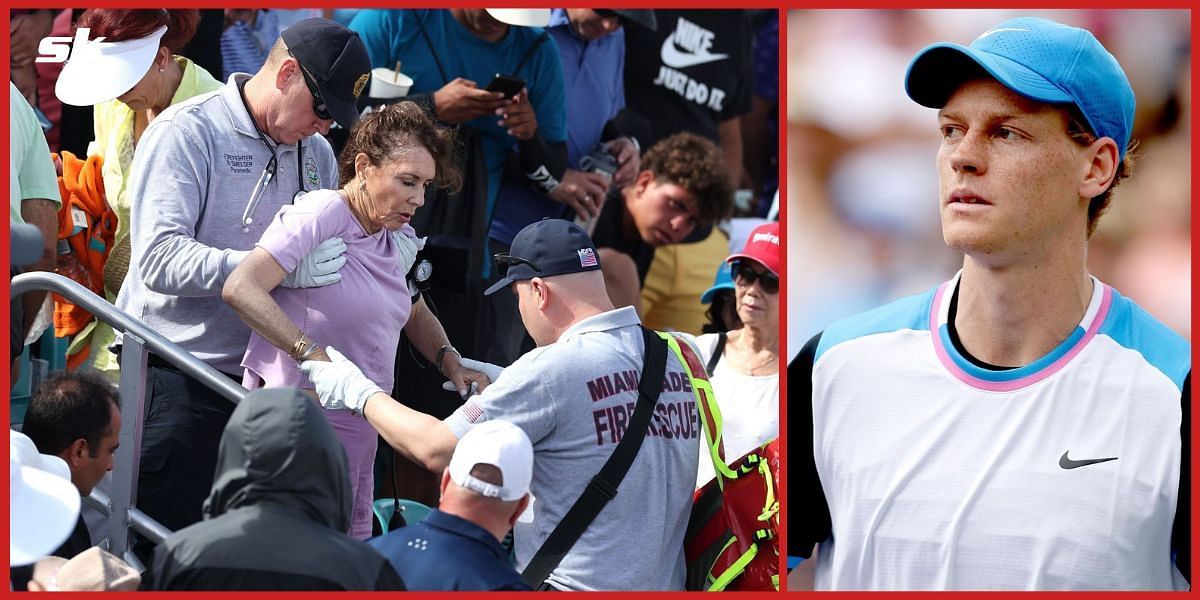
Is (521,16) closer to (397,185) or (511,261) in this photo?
(397,185)

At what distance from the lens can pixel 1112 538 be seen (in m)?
3.36

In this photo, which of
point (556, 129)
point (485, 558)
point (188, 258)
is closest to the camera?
point (485, 558)

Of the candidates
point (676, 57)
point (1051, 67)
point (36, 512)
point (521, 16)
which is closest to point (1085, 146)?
point (1051, 67)

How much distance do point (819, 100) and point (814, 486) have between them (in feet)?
3.86

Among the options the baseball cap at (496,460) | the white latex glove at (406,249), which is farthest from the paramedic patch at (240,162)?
the baseball cap at (496,460)

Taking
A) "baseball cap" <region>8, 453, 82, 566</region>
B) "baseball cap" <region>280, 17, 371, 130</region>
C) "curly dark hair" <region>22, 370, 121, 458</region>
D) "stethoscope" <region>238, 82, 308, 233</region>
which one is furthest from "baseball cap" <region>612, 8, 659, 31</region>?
"baseball cap" <region>8, 453, 82, 566</region>

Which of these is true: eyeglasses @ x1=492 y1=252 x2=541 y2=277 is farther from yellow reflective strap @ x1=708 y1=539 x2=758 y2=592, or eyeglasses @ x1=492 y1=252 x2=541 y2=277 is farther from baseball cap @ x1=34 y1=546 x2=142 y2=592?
baseball cap @ x1=34 y1=546 x2=142 y2=592

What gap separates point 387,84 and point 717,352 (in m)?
1.66

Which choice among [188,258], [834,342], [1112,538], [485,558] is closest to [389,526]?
[188,258]

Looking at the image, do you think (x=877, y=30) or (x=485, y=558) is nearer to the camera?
(x=485, y=558)

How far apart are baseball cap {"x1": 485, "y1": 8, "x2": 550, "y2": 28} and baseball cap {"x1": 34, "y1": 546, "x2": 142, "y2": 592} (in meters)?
3.00

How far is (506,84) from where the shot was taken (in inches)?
237

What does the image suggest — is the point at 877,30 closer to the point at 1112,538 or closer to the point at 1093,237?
the point at 1093,237

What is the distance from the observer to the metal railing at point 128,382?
4527mm
